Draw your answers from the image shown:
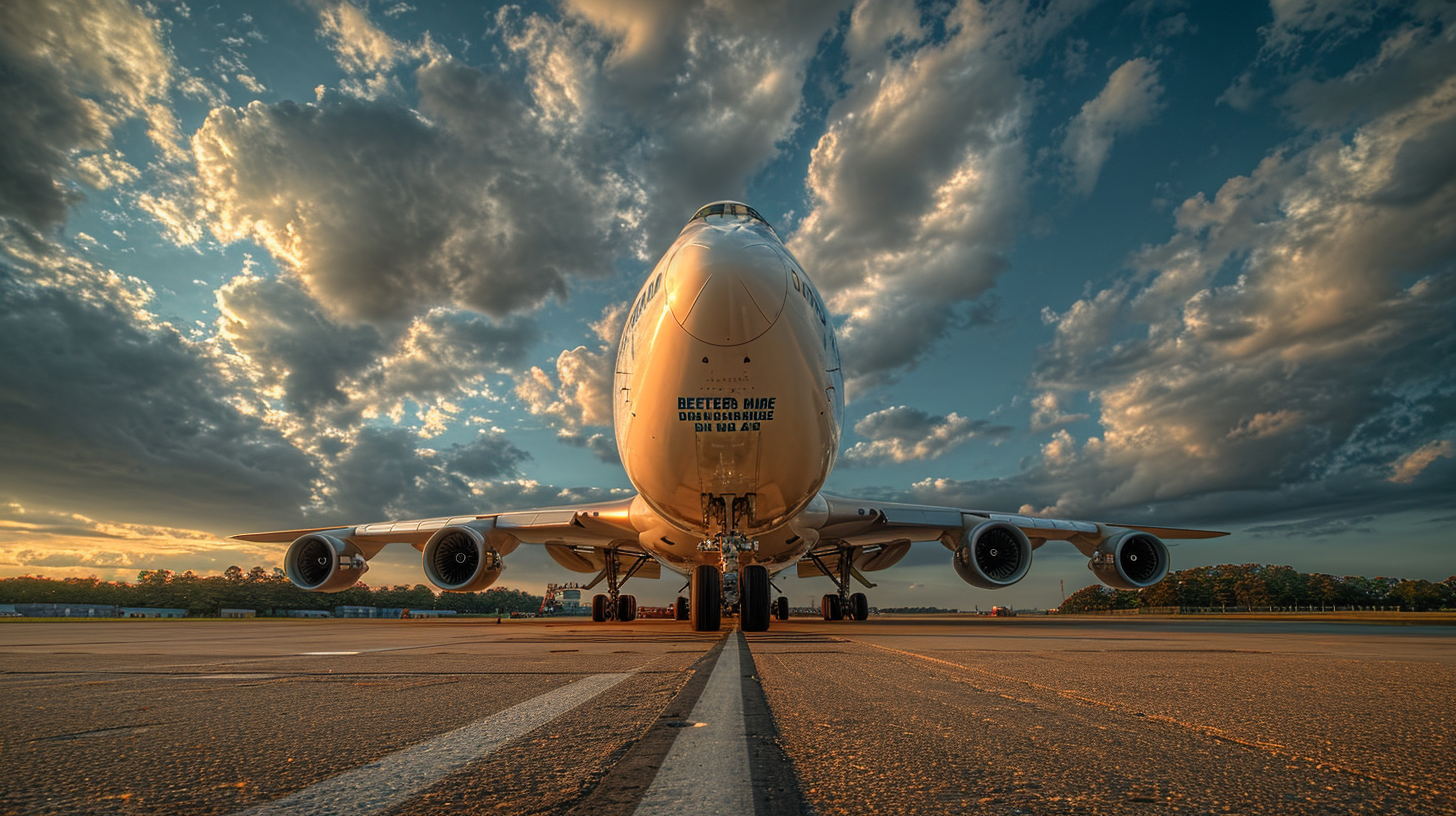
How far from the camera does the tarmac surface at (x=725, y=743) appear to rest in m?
1.18

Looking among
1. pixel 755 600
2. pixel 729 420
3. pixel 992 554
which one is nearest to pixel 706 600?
pixel 755 600

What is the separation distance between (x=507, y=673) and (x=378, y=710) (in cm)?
130

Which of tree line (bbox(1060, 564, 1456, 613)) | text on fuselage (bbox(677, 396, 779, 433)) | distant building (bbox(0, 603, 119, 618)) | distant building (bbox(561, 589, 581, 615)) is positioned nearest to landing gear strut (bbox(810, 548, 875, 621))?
text on fuselage (bbox(677, 396, 779, 433))

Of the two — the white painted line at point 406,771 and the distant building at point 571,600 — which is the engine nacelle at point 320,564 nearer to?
the white painted line at point 406,771

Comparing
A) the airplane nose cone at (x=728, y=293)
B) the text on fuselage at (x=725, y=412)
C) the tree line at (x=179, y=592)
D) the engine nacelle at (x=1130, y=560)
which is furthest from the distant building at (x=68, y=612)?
the engine nacelle at (x=1130, y=560)

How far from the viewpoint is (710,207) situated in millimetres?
9406

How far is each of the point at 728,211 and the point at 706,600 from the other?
5187 mm

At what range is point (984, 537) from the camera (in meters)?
14.5

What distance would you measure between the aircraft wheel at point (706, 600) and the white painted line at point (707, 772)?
7.04 m

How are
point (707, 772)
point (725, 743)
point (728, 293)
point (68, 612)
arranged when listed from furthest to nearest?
point (68, 612)
point (728, 293)
point (725, 743)
point (707, 772)

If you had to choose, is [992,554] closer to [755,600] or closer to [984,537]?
[984,537]

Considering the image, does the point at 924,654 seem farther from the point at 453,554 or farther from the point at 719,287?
the point at 453,554

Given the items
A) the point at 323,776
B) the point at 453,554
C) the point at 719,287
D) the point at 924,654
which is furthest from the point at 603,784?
the point at 453,554

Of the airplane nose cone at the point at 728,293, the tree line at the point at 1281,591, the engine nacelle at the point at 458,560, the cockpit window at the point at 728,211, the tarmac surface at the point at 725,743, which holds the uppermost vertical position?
the cockpit window at the point at 728,211
